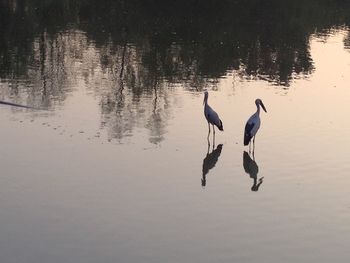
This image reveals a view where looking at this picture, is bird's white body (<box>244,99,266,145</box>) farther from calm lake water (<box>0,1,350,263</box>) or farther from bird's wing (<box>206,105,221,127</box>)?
Result: bird's wing (<box>206,105,221,127</box>)

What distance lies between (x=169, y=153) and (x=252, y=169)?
5.47 ft

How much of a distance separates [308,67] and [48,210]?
16.0m

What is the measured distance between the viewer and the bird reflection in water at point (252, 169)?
44.4 feet

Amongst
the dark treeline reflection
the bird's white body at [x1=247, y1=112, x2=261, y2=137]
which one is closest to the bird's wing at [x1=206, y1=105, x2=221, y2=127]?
the bird's white body at [x1=247, y1=112, x2=261, y2=137]

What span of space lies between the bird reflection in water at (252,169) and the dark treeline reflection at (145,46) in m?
2.01

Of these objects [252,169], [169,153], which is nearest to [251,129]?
[252,169]

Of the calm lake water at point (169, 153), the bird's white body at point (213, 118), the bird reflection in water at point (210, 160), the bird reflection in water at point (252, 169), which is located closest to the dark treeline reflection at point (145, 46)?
the calm lake water at point (169, 153)

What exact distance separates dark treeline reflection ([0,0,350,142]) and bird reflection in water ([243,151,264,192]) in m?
2.01

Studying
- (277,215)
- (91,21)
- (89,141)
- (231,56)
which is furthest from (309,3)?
(277,215)

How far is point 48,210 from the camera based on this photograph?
38.7ft

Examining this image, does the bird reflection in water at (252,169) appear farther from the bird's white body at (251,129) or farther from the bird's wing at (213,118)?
the bird's wing at (213,118)

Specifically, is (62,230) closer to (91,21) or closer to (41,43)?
(41,43)

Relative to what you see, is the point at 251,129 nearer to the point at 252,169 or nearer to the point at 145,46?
the point at 252,169

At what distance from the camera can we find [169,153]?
50.0 ft
